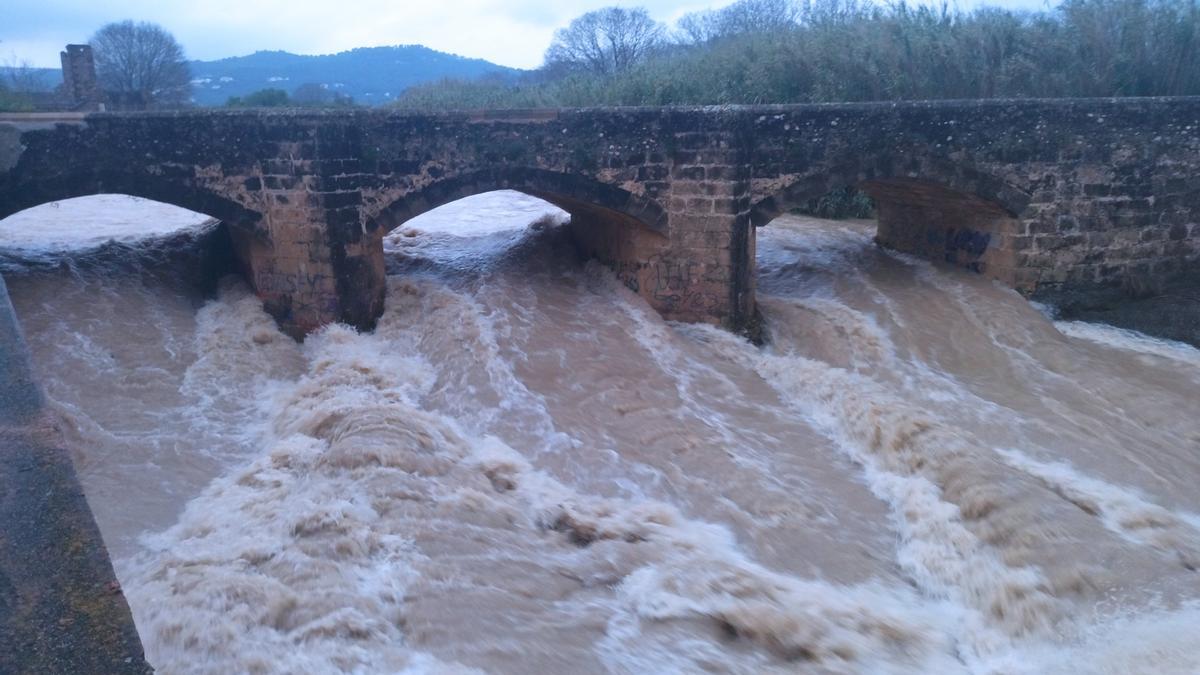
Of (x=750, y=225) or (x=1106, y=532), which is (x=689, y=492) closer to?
(x=1106, y=532)

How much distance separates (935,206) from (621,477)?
6233mm

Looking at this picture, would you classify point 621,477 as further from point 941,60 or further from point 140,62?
point 140,62

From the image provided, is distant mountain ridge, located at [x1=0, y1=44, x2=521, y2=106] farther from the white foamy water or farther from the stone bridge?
the stone bridge

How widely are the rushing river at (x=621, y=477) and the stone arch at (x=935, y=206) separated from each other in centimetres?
59

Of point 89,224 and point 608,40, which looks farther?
point 608,40

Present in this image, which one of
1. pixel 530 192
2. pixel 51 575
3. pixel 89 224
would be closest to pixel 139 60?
pixel 89 224

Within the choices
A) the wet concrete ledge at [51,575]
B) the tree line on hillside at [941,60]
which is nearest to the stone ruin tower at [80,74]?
the tree line on hillside at [941,60]

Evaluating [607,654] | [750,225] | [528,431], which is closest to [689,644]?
[607,654]

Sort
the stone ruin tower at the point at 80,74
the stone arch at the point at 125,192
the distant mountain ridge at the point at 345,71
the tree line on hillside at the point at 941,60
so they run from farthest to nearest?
the distant mountain ridge at the point at 345,71, the stone ruin tower at the point at 80,74, the tree line on hillside at the point at 941,60, the stone arch at the point at 125,192

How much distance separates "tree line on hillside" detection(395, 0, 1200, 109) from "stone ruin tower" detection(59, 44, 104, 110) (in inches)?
317

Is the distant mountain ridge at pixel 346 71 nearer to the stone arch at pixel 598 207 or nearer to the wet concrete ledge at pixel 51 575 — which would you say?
the stone arch at pixel 598 207

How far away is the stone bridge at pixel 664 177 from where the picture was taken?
780 centimetres

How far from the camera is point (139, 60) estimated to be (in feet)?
102

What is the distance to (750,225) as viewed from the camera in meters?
8.80
